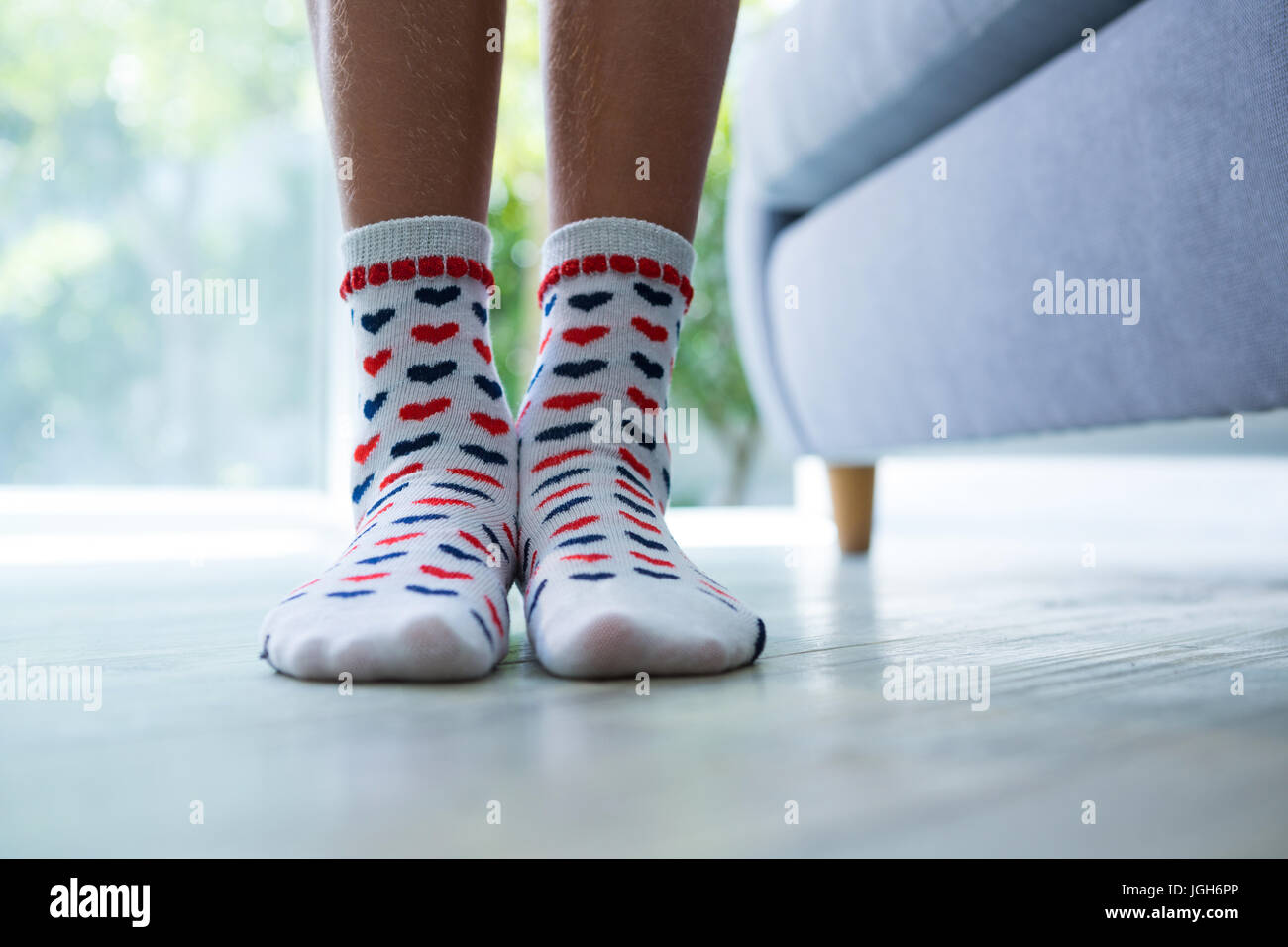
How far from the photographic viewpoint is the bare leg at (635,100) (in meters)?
0.55

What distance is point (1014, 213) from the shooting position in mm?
857

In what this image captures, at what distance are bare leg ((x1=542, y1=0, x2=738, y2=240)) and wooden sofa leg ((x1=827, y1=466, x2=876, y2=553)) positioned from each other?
2.82 ft

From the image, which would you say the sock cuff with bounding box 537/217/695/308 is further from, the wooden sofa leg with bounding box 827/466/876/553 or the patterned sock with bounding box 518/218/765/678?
the wooden sofa leg with bounding box 827/466/876/553

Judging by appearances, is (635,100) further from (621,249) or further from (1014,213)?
(1014,213)

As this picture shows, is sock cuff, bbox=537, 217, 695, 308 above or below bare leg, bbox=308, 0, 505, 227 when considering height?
below

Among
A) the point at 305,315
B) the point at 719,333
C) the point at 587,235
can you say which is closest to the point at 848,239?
the point at 587,235

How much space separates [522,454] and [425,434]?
6 cm

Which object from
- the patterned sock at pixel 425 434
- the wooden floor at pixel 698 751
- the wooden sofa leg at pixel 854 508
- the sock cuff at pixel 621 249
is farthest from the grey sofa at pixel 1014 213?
the patterned sock at pixel 425 434

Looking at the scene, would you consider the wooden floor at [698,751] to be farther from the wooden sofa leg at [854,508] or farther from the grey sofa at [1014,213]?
the wooden sofa leg at [854,508]

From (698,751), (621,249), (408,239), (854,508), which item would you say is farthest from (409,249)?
(854,508)

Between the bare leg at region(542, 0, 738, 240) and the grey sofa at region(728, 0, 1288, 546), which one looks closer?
the bare leg at region(542, 0, 738, 240)

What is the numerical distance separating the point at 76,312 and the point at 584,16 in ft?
6.07

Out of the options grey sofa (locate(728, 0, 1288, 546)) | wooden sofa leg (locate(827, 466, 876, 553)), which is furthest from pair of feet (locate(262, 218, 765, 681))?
wooden sofa leg (locate(827, 466, 876, 553))

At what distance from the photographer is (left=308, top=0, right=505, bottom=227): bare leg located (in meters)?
0.53
